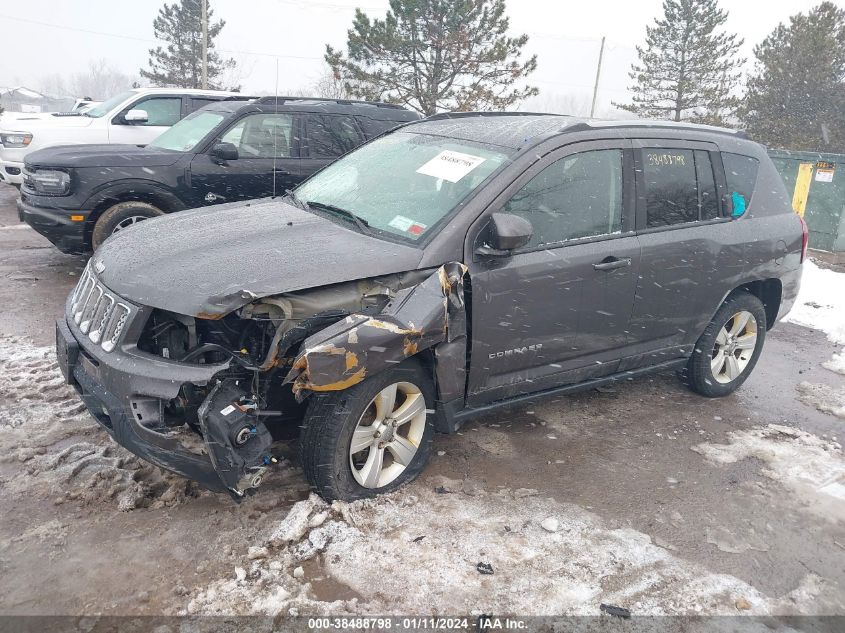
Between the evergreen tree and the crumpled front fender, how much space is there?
61.4 ft

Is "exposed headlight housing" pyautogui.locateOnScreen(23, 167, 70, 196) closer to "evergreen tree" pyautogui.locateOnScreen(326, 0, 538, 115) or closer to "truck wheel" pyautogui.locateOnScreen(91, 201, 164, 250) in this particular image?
"truck wheel" pyautogui.locateOnScreen(91, 201, 164, 250)

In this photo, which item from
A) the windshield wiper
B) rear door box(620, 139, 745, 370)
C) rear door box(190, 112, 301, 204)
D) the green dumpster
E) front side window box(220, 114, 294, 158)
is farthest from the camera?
the green dumpster

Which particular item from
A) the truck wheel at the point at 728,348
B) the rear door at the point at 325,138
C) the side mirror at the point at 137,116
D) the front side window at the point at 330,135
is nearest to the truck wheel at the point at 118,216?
the rear door at the point at 325,138

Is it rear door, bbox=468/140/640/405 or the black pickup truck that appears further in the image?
the black pickup truck

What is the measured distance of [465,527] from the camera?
131 inches

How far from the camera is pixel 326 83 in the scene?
3262cm

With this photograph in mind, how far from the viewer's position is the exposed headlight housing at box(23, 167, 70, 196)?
21.8 feet

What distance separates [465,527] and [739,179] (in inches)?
126

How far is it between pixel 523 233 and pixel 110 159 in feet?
16.8

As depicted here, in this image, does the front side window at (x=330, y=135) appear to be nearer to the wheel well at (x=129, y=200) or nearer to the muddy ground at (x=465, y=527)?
the wheel well at (x=129, y=200)

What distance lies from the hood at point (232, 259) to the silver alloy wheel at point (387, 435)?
2.10 feet

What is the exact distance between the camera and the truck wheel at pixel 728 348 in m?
4.93

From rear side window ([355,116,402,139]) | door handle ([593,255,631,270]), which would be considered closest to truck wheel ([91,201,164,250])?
rear side window ([355,116,402,139])

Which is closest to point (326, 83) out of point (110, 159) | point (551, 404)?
point (110, 159)
